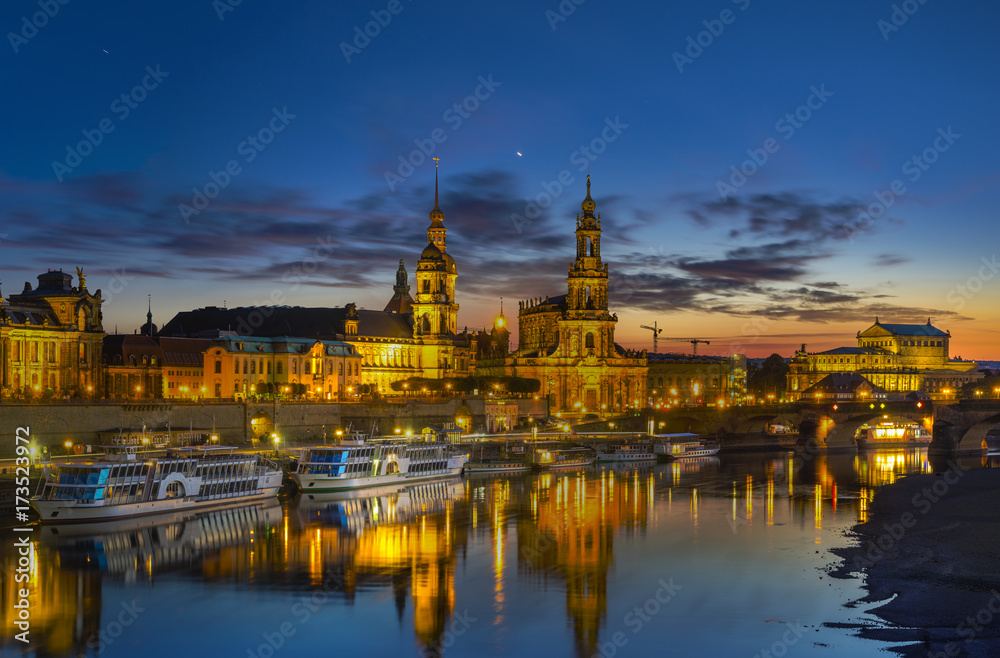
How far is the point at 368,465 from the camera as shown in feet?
252

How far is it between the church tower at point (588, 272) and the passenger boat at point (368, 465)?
6679 centimetres

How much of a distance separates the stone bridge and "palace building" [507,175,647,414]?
58.5 ft

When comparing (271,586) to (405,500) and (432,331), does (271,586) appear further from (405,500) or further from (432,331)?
(432,331)

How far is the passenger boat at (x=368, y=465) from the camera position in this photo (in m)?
73.4

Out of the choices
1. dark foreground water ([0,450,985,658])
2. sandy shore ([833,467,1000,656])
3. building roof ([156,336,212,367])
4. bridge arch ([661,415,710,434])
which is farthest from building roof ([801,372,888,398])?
dark foreground water ([0,450,985,658])

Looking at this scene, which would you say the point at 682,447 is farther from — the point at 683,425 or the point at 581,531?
the point at 581,531

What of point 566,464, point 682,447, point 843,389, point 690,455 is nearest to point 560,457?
point 566,464

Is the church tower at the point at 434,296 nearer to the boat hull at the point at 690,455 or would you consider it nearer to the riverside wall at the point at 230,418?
the riverside wall at the point at 230,418

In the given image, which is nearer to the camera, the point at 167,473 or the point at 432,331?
the point at 167,473

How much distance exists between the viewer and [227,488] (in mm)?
65062

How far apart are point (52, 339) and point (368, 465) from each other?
41.7 metres

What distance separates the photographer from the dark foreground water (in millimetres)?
34656

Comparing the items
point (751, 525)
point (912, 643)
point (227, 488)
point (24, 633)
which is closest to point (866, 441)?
point (751, 525)

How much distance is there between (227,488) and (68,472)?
11046 mm
